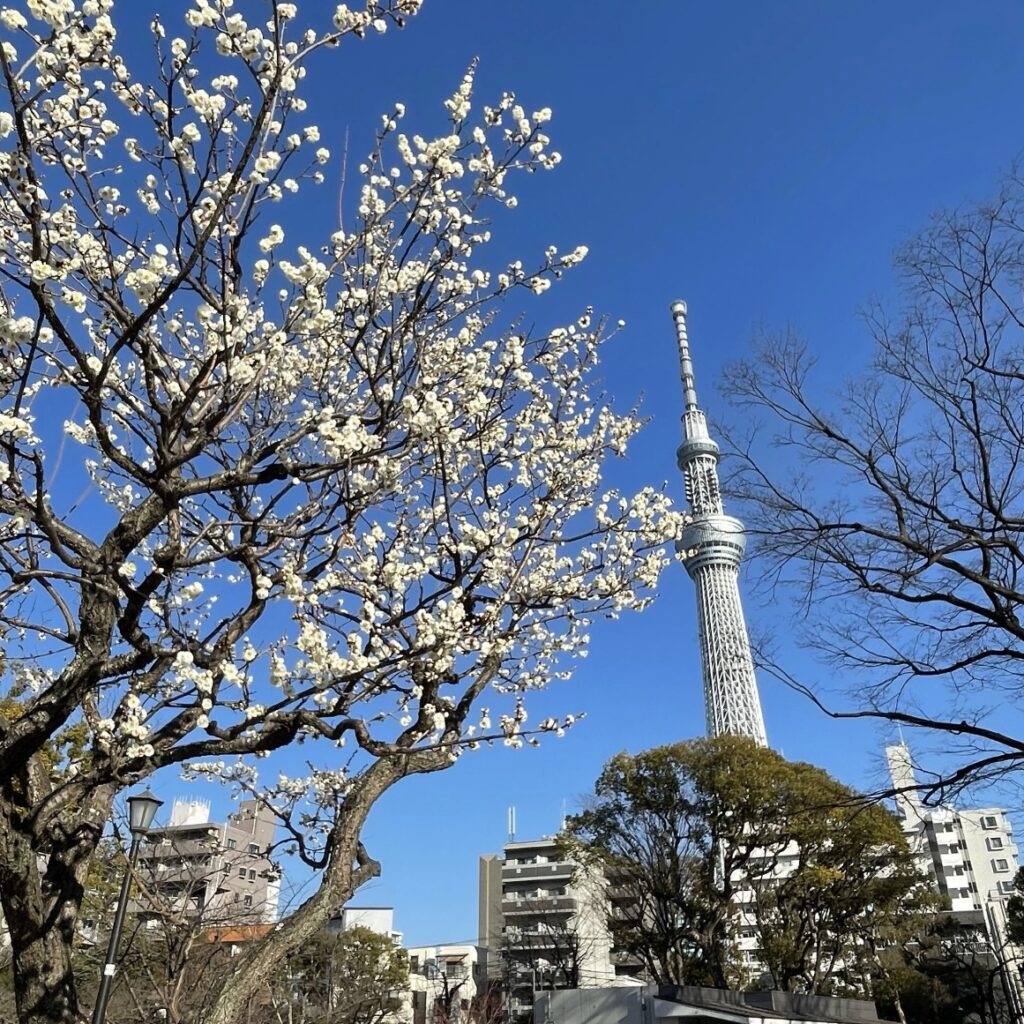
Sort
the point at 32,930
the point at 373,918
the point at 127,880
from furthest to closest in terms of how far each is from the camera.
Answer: the point at 373,918
the point at 127,880
the point at 32,930

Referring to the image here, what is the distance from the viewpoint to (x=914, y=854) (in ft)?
67.1

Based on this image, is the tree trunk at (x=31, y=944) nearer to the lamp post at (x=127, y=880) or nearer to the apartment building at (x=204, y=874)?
the apartment building at (x=204, y=874)

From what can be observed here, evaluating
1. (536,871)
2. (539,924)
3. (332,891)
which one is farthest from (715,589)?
(332,891)

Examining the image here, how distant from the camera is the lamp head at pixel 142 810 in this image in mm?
6656

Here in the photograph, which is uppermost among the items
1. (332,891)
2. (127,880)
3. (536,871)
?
(536,871)

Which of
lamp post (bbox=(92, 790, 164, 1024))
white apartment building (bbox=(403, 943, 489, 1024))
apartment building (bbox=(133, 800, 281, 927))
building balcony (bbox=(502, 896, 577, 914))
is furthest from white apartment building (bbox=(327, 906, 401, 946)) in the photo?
lamp post (bbox=(92, 790, 164, 1024))

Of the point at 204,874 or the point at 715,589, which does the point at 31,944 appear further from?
the point at 715,589

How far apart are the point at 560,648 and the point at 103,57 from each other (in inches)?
177

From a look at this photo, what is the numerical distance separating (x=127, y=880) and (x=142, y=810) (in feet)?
1.75

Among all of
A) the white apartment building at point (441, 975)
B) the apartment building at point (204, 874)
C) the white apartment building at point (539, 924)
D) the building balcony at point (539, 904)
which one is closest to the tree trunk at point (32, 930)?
the apartment building at point (204, 874)

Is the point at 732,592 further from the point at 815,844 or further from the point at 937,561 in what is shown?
the point at 937,561

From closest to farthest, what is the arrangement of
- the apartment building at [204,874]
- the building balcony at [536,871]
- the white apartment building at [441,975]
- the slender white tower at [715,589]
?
the apartment building at [204,874]
the white apartment building at [441,975]
the building balcony at [536,871]
the slender white tower at [715,589]

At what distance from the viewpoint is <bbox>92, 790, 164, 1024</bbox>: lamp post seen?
6.12 m

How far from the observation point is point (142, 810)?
674cm
